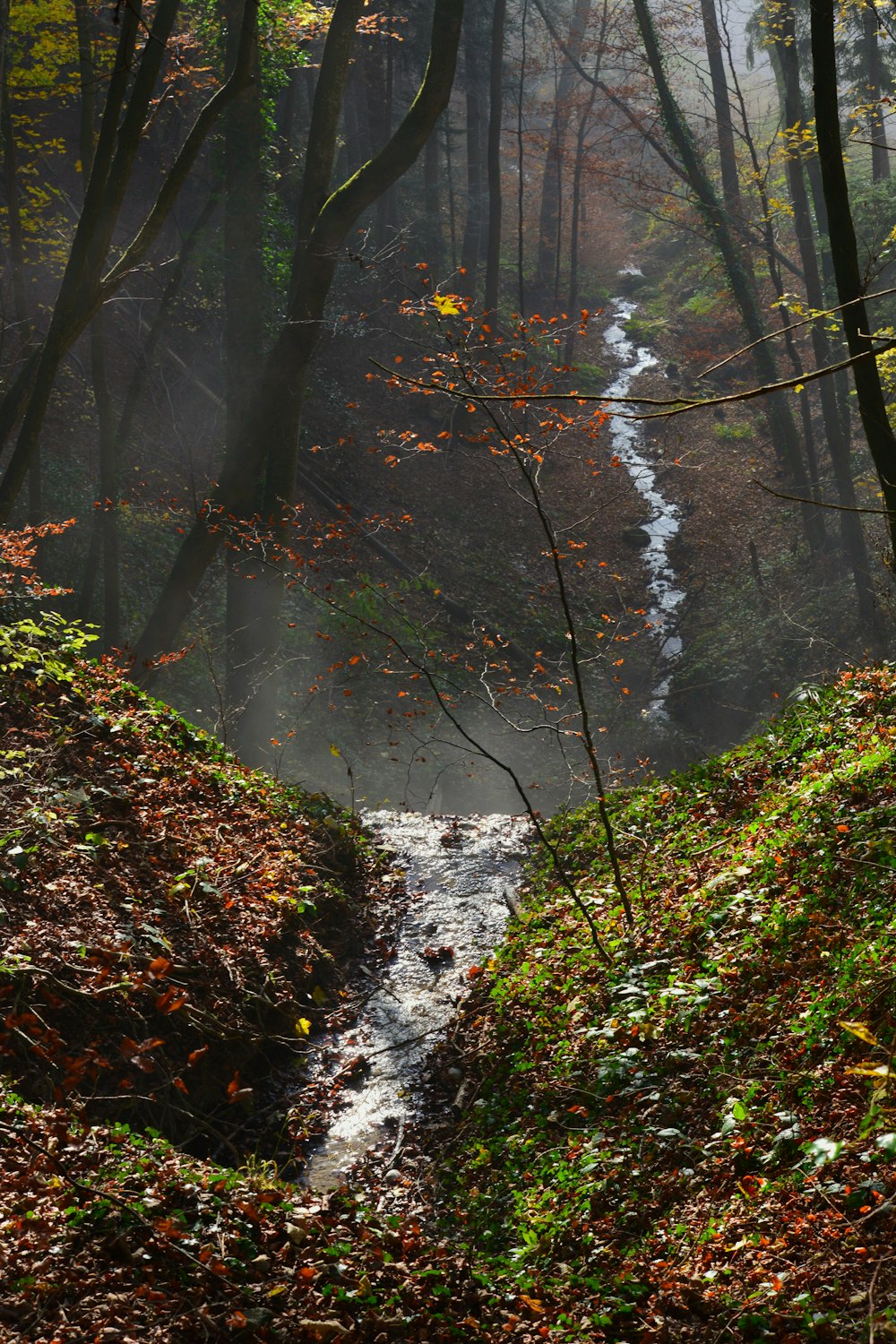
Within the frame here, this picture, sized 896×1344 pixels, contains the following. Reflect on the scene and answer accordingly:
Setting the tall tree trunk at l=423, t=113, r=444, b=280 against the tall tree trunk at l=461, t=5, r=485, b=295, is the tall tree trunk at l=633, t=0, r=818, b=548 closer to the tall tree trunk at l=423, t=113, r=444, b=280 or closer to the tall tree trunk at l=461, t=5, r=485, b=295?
the tall tree trunk at l=423, t=113, r=444, b=280

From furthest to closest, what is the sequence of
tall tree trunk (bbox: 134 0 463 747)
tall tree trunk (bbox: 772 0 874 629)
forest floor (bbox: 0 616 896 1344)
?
tall tree trunk (bbox: 772 0 874 629) < tall tree trunk (bbox: 134 0 463 747) < forest floor (bbox: 0 616 896 1344)

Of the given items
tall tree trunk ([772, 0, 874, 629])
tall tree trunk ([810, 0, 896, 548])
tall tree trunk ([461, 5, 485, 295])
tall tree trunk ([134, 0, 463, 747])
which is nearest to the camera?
tall tree trunk ([810, 0, 896, 548])

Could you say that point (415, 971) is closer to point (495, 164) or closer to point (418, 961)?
point (418, 961)

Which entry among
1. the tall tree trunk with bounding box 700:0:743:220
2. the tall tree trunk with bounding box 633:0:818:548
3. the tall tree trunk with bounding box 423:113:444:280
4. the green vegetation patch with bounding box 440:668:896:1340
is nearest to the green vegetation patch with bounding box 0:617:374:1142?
the green vegetation patch with bounding box 440:668:896:1340

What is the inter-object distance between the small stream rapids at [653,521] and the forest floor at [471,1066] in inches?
291

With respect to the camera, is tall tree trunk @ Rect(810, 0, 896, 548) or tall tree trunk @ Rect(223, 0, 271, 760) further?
tall tree trunk @ Rect(223, 0, 271, 760)

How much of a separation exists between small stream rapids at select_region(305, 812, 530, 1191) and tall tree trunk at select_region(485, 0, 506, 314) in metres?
16.0

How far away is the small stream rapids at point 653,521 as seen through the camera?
1836 cm

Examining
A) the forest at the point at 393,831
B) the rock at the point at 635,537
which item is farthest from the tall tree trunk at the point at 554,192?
the forest at the point at 393,831

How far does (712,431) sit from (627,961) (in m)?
23.0

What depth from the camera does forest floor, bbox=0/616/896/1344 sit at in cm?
372

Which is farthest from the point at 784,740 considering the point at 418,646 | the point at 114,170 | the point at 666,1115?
the point at 418,646

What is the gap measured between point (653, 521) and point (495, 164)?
934cm

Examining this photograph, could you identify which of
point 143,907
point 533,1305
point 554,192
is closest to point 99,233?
point 143,907
